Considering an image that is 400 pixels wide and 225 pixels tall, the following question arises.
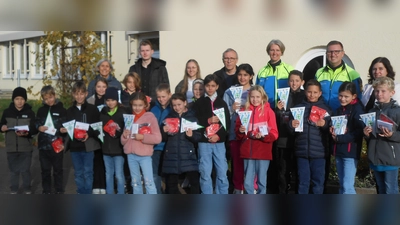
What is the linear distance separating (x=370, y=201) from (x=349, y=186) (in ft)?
10.7

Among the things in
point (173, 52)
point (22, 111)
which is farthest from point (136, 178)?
point (173, 52)

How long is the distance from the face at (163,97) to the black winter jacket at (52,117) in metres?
0.92

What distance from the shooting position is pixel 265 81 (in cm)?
480

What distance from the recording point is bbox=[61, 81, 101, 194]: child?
505cm

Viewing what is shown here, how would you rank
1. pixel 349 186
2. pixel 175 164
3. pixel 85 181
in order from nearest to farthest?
1. pixel 349 186
2. pixel 175 164
3. pixel 85 181

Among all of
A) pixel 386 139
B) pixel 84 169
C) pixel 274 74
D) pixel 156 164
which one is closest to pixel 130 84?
pixel 156 164

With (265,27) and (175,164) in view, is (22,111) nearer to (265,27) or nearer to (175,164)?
(175,164)

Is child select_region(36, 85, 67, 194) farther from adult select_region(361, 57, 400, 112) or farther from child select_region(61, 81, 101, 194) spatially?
adult select_region(361, 57, 400, 112)

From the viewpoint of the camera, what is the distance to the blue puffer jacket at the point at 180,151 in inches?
185

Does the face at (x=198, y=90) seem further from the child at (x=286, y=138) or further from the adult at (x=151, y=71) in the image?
the child at (x=286, y=138)

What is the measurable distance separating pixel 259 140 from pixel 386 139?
3.38 ft

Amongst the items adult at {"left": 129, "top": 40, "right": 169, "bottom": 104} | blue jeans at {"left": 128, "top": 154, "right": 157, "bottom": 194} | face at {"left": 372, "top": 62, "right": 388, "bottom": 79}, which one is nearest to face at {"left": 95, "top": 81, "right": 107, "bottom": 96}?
adult at {"left": 129, "top": 40, "right": 169, "bottom": 104}

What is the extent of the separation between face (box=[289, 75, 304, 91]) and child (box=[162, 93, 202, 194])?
845 millimetres

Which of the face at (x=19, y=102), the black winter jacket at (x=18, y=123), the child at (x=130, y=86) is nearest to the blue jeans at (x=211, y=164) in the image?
the child at (x=130, y=86)
